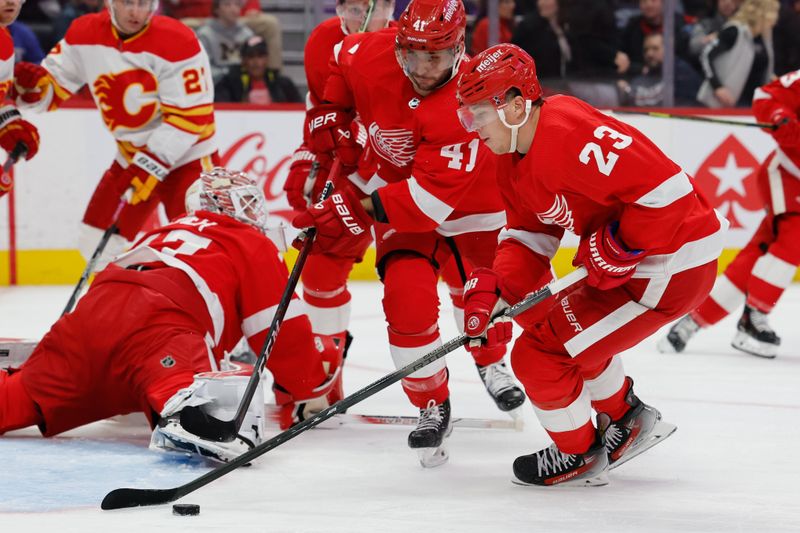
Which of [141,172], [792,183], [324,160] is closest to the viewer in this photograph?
[324,160]

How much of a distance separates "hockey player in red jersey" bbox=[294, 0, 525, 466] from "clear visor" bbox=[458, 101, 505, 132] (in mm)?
357

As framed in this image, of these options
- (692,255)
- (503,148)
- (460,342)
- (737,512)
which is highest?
(503,148)

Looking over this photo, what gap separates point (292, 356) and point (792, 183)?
231 cm

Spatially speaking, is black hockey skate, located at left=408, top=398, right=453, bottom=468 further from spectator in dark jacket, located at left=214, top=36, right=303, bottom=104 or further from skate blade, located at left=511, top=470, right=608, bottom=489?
spectator in dark jacket, located at left=214, top=36, right=303, bottom=104

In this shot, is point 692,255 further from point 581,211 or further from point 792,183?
point 792,183

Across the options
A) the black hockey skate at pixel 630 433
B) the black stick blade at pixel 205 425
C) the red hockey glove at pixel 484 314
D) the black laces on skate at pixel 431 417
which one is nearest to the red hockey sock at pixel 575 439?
the black hockey skate at pixel 630 433

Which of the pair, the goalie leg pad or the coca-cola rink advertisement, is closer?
the goalie leg pad

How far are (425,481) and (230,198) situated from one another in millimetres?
922

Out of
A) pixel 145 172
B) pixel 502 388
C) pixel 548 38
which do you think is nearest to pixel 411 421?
pixel 502 388

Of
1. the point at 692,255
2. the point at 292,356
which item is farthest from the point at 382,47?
the point at 692,255

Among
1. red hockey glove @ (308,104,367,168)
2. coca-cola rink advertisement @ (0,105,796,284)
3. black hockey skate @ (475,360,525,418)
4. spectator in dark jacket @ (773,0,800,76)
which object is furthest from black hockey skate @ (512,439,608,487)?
spectator in dark jacket @ (773,0,800,76)

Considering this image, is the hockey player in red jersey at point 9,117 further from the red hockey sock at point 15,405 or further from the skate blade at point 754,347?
the skate blade at point 754,347

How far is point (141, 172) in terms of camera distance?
422 cm

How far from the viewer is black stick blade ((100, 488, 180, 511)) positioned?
8.04 feet
